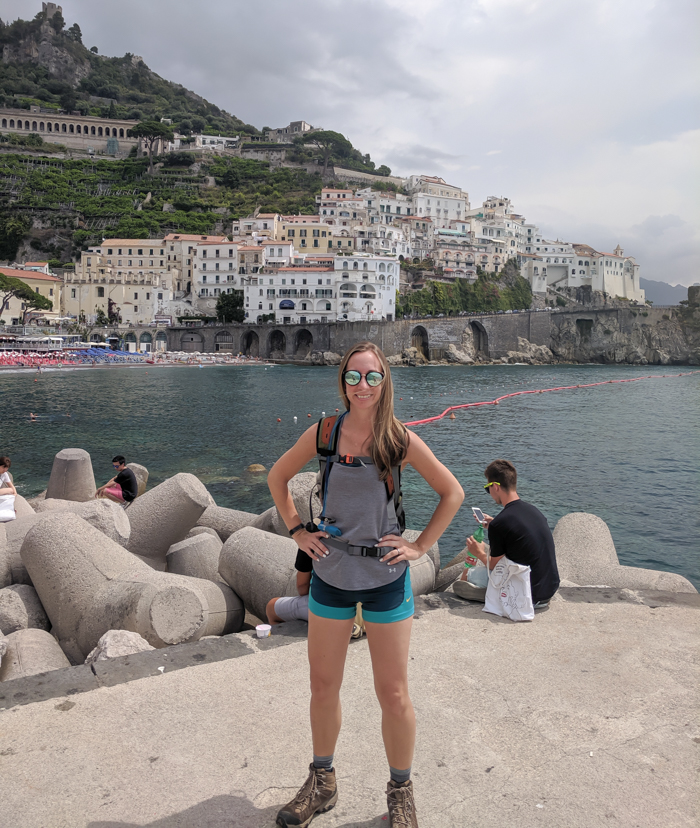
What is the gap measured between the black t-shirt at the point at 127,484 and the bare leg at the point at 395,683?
856 cm

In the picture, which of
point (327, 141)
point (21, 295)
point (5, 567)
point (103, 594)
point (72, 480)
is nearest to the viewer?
point (103, 594)

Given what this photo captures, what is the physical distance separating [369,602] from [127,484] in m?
8.68

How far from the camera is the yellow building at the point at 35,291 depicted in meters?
73.9

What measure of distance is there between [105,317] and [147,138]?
62497mm

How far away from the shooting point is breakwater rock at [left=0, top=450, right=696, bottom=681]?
451 cm

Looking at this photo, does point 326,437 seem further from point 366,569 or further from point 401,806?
point 401,806

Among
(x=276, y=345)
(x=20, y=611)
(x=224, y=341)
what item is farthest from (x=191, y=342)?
(x=20, y=611)

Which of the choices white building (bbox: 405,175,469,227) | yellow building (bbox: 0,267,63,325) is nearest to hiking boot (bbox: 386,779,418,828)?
yellow building (bbox: 0,267,63,325)

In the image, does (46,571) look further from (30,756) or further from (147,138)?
(147,138)

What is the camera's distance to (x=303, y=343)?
8362 centimetres

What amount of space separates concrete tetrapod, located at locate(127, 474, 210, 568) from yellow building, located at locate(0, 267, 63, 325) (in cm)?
7668

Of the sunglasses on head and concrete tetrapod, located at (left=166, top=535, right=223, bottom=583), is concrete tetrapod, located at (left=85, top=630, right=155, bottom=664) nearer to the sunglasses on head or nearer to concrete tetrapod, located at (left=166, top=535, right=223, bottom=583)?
concrete tetrapod, located at (left=166, top=535, right=223, bottom=583)

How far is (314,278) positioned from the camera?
8206cm

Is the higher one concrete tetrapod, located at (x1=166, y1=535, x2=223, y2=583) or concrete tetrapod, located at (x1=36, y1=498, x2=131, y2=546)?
concrete tetrapod, located at (x1=36, y1=498, x2=131, y2=546)
